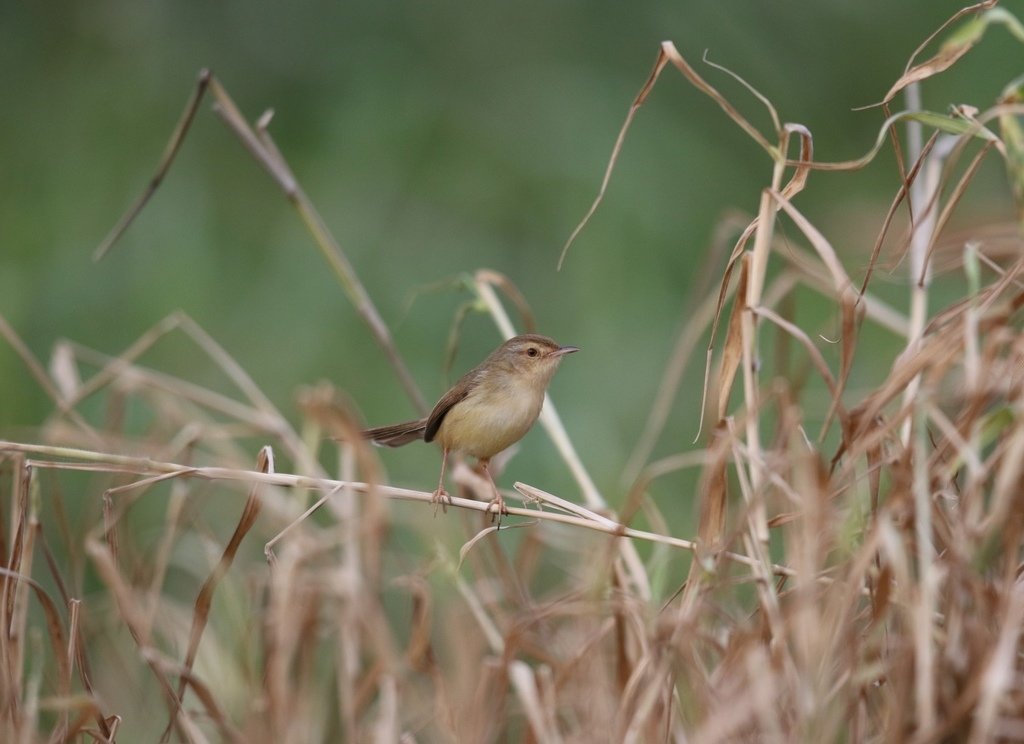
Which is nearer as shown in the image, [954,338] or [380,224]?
[954,338]

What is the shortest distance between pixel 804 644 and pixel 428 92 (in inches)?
239

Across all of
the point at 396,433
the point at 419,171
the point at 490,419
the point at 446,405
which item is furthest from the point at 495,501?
the point at 419,171

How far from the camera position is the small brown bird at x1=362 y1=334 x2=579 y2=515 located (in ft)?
11.7

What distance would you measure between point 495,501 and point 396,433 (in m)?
1.28

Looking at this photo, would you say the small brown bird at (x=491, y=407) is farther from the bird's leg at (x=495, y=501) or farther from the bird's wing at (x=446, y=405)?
the bird's leg at (x=495, y=501)

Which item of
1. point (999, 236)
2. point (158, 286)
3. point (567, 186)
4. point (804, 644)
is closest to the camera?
point (804, 644)

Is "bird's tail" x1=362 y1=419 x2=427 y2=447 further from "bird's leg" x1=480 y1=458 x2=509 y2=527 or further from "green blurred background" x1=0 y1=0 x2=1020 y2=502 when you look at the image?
"green blurred background" x1=0 y1=0 x2=1020 y2=502

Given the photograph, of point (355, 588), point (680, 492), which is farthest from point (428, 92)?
point (355, 588)

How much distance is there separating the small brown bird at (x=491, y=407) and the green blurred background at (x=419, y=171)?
1.52 meters

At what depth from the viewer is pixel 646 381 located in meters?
6.12

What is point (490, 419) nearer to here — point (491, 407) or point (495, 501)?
point (491, 407)

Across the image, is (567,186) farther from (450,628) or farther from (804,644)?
(804,644)

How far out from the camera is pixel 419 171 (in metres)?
6.81

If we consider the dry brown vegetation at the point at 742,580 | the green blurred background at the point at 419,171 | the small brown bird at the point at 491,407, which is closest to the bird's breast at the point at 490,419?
the small brown bird at the point at 491,407
